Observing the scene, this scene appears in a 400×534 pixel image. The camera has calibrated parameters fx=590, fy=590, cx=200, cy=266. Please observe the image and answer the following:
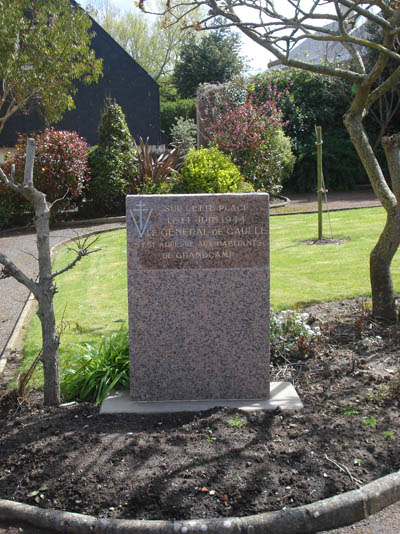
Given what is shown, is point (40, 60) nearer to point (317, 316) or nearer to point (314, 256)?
point (314, 256)

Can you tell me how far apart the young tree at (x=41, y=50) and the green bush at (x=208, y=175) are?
19.8 feet

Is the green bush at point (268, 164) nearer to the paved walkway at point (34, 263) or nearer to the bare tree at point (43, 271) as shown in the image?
the paved walkway at point (34, 263)

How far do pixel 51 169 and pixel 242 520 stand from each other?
13660 millimetres

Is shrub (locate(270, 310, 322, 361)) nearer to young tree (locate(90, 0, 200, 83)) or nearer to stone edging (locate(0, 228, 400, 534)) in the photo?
stone edging (locate(0, 228, 400, 534))

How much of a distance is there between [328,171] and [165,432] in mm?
19453

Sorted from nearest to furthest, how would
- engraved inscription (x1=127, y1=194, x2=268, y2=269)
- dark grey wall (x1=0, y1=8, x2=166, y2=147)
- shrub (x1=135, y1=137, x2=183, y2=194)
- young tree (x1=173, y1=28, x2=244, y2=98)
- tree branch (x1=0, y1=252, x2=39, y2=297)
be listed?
1. tree branch (x1=0, y1=252, x2=39, y2=297)
2. engraved inscription (x1=127, y1=194, x2=268, y2=269)
3. shrub (x1=135, y1=137, x2=183, y2=194)
4. dark grey wall (x1=0, y1=8, x2=166, y2=147)
5. young tree (x1=173, y1=28, x2=244, y2=98)

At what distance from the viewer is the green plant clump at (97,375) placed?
15.7 feet

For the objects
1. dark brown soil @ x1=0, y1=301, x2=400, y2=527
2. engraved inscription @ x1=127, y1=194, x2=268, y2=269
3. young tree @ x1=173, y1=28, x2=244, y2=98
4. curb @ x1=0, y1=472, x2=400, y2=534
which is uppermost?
young tree @ x1=173, y1=28, x2=244, y2=98

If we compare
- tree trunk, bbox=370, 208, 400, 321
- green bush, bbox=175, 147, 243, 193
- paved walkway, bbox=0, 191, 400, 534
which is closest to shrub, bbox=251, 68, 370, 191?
paved walkway, bbox=0, 191, 400, 534

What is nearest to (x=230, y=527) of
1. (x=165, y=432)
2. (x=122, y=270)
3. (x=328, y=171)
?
(x=165, y=432)

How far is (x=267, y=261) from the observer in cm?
453

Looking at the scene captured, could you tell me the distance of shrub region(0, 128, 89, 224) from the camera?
1555 centimetres

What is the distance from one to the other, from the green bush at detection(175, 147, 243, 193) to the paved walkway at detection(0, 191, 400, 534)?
1.97 m

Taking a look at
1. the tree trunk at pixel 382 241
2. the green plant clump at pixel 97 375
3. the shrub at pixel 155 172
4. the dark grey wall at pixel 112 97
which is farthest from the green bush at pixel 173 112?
the green plant clump at pixel 97 375
